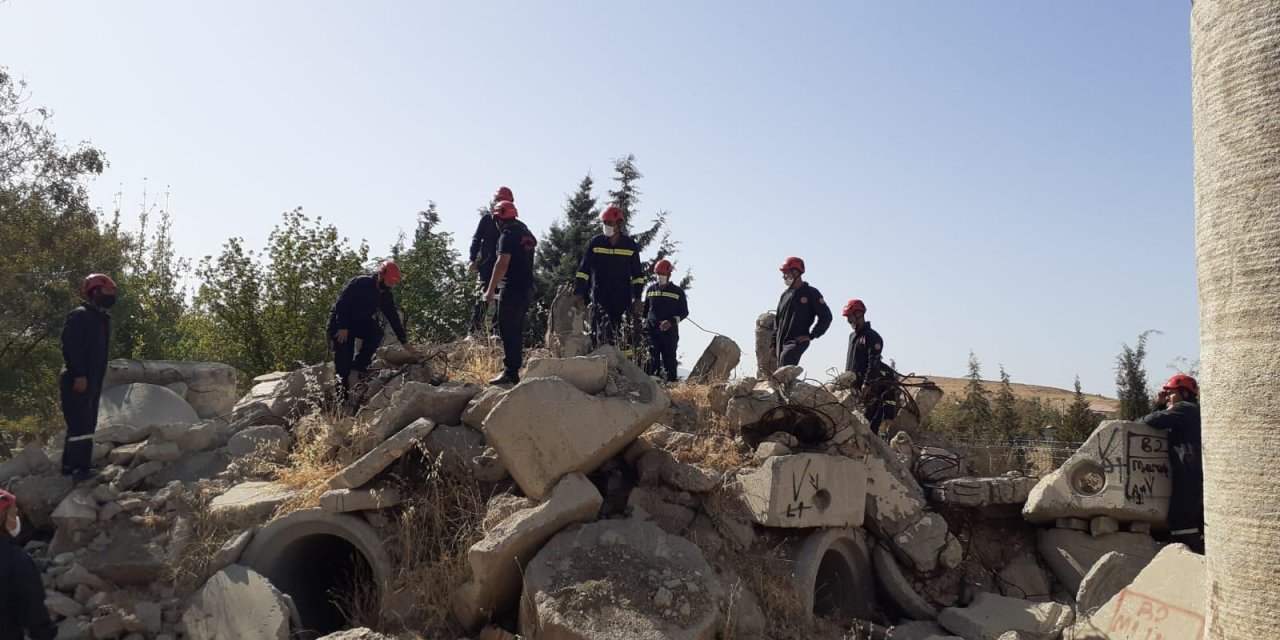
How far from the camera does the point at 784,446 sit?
748cm

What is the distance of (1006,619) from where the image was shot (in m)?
7.08

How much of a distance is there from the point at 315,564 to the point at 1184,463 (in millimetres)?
7152

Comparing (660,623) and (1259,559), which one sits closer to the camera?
(1259,559)

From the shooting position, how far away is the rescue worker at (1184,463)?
7410 mm

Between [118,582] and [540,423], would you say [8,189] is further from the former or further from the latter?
[540,423]

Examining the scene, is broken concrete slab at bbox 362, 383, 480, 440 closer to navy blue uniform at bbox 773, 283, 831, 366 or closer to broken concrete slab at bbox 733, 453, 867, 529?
broken concrete slab at bbox 733, 453, 867, 529

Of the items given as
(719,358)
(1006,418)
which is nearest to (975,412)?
(1006,418)

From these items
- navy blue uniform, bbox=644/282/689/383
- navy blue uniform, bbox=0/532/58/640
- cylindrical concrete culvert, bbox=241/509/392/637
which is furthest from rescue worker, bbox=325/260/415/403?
navy blue uniform, bbox=0/532/58/640

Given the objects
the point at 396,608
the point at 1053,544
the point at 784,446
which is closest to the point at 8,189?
the point at 396,608

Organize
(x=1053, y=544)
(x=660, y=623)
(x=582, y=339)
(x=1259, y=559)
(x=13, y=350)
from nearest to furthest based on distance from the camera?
(x=1259, y=559), (x=660, y=623), (x=1053, y=544), (x=582, y=339), (x=13, y=350)

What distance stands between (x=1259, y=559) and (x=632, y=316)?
6.84 m

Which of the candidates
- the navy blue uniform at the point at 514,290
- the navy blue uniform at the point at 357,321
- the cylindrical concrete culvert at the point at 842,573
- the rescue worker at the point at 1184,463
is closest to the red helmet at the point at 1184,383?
the rescue worker at the point at 1184,463

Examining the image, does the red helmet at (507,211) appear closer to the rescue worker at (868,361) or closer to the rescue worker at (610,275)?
the rescue worker at (610,275)

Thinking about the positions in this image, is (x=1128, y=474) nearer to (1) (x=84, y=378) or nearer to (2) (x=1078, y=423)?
(1) (x=84, y=378)
